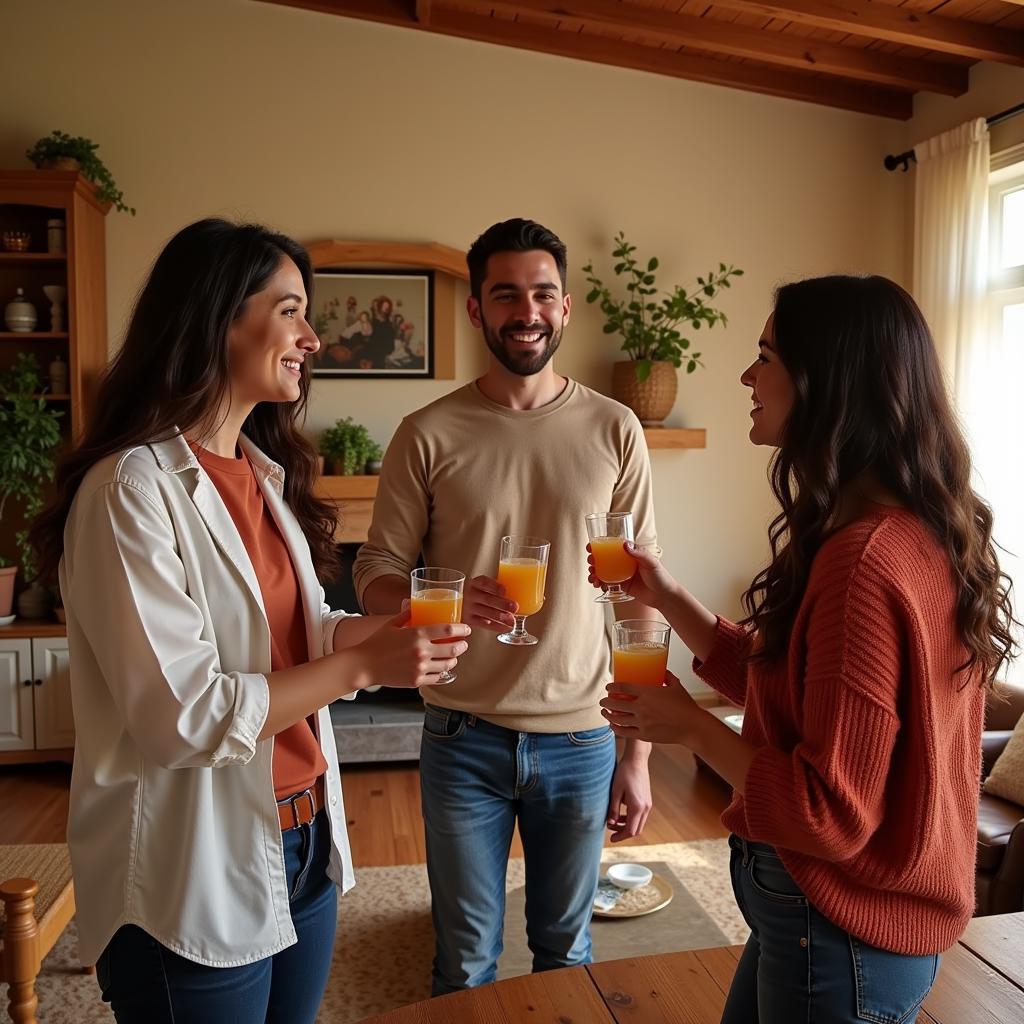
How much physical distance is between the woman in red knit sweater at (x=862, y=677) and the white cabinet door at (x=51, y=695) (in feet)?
12.2

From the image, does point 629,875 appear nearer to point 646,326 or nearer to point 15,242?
point 646,326

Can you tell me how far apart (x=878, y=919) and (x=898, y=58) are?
15.3ft

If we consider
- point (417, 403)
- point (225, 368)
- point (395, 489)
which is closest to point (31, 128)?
point (417, 403)

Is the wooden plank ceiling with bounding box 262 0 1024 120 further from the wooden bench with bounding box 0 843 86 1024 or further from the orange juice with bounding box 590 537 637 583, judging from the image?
the wooden bench with bounding box 0 843 86 1024

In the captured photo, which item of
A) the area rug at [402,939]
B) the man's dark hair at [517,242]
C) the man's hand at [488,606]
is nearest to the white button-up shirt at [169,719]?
the man's hand at [488,606]

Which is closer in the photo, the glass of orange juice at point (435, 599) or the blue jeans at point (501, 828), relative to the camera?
the glass of orange juice at point (435, 599)

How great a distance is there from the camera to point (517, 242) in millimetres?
2158

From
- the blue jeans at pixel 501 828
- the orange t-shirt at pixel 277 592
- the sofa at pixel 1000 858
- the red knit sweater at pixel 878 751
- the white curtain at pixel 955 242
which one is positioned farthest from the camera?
the white curtain at pixel 955 242

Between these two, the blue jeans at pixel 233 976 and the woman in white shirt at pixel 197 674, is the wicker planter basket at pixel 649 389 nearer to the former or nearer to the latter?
the woman in white shirt at pixel 197 674

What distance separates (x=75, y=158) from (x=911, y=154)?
4030mm

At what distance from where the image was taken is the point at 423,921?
123 inches

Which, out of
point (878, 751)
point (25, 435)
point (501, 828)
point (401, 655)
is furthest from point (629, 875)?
point (25, 435)

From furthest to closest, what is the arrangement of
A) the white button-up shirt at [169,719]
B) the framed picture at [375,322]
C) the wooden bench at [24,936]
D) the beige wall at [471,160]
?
1. the framed picture at [375,322]
2. the beige wall at [471,160]
3. the wooden bench at [24,936]
4. the white button-up shirt at [169,719]

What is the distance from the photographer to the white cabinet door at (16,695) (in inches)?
168
